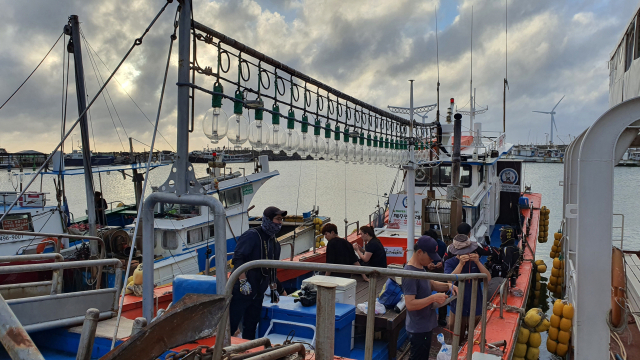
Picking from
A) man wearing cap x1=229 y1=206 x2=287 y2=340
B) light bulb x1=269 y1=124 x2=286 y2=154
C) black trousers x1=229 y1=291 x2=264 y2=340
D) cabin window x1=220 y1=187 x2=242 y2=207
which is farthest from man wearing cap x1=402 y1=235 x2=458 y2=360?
cabin window x1=220 y1=187 x2=242 y2=207

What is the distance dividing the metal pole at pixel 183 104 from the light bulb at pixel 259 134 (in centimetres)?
91

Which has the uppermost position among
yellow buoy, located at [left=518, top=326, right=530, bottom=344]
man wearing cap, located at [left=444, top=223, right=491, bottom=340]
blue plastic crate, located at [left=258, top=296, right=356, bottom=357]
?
man wearing cap, located at [left=444, top=223, right=491, bottom=340]

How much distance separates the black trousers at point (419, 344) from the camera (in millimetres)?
3871

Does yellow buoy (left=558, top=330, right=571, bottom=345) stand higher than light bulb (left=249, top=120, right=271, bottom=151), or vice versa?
light bulb (left=249, top=120, right=271, bottom=151)

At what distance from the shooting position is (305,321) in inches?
180

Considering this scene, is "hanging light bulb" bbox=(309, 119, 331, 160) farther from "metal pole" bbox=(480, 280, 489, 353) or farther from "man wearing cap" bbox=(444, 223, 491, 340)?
"metal pole" bbox=(480, 280, 489, 353)

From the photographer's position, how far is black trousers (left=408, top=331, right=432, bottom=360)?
12.7ft

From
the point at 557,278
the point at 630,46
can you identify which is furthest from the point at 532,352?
the point at 630,46

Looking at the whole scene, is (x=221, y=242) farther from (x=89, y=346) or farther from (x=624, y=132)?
(x=624, y=132)

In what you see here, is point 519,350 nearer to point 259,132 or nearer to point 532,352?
point 532,352

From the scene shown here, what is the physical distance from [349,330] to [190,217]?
899 centimetres

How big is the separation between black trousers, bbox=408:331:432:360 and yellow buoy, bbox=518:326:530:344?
2.91 metres

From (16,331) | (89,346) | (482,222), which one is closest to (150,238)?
(89,346)

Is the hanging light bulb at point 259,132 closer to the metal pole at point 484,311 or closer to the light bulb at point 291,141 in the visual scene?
the light bulb at point 291,141
